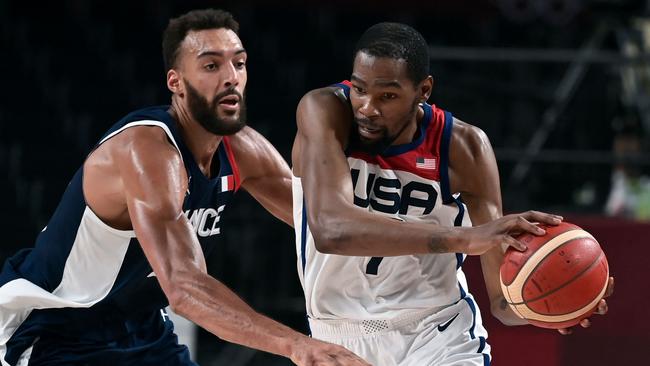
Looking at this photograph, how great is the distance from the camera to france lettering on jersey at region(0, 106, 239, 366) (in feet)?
13.1

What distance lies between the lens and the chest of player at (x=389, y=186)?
4.00 metres

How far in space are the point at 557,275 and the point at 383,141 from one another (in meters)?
0.82

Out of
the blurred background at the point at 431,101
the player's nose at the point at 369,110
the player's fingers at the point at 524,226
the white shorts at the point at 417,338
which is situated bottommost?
the blurred background at the point at 431,101

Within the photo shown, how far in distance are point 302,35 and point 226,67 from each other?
1113 centimetres

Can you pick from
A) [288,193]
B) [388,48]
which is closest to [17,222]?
[288,193]

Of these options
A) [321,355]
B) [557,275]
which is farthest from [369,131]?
[321,355]

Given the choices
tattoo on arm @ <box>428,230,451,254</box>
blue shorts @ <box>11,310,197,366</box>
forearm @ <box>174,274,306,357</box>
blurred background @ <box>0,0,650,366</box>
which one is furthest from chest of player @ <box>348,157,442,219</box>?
blurred background @ <box>0,0,650,366</box>

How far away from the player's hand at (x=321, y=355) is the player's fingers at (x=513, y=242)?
0.68m

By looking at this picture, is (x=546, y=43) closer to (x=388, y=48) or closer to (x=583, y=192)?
(x=583, y=192)

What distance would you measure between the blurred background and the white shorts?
70.6 inches

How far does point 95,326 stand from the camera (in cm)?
408

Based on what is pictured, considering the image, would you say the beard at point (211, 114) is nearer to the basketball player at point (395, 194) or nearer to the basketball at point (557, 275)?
the basketball player at point (395, 194)

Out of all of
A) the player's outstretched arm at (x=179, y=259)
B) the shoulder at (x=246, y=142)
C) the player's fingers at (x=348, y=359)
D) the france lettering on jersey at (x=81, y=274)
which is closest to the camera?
the player's fingers at (x=348, y=359)

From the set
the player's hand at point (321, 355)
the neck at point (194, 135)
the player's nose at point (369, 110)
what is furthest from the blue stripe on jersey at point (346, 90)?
the player's hand at point (321, 355)
